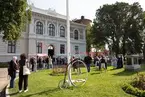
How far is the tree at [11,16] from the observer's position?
25.3 metres

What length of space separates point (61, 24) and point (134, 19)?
1833 centimetres

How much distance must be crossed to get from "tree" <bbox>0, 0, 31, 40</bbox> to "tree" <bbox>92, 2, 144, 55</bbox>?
1216 inches

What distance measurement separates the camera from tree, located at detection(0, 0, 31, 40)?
25281 millimetres

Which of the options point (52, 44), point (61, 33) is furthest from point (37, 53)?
point (61, 33)

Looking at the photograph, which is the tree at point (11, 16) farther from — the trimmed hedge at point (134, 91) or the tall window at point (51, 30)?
the tall window at point (51, 30)

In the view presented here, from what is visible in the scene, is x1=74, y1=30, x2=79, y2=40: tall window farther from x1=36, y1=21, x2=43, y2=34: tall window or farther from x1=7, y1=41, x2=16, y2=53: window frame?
x1=7, y1=41, x2=16, y2=53: window frame

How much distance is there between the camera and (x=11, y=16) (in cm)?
2555

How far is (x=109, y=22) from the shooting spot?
181ft

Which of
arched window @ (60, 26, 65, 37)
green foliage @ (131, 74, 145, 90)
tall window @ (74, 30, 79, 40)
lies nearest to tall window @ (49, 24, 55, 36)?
arched window @ (60, 26, 65, 37)

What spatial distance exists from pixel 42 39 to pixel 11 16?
20335 mm

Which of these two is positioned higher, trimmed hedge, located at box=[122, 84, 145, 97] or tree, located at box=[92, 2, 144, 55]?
tree, located at box=[92, 2, 144, 55]

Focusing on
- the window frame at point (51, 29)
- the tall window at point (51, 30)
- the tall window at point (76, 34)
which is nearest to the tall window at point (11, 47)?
the window frame at point (51, 29)

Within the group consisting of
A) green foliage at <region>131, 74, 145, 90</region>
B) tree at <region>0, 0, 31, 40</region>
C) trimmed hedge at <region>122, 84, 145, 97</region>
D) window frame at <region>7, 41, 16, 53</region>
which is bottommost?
trimmed hedge at <region>122, 84, 145, 97</region>

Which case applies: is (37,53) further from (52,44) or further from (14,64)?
(14,64)
